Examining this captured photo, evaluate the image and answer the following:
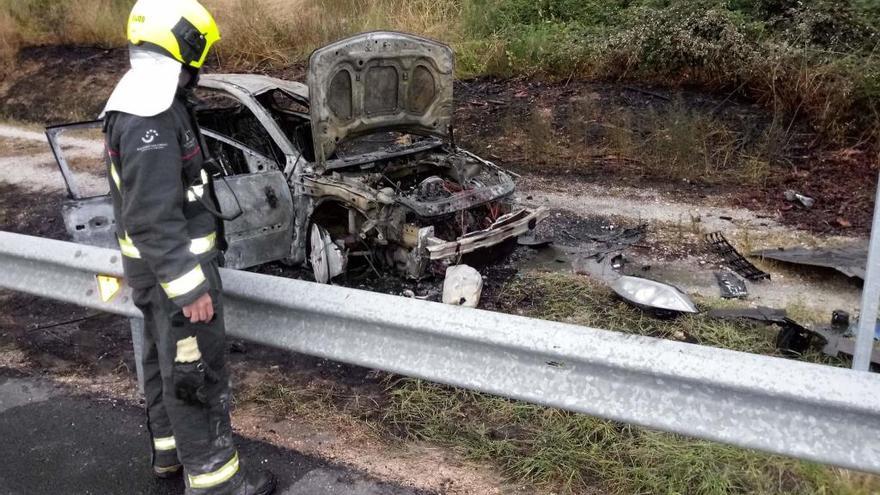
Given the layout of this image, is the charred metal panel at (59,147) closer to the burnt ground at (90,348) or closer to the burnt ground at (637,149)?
the burnt ground at (90,348)

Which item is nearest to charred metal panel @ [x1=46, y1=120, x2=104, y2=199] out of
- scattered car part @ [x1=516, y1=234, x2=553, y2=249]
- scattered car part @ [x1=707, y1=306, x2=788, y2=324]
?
scattered car part @ [x1=516, y1=234, x2=553, y2=249]

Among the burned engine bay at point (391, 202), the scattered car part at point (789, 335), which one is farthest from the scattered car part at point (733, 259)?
the burned engine bay at point (391, 202)

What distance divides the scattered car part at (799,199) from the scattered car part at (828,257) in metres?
1.16

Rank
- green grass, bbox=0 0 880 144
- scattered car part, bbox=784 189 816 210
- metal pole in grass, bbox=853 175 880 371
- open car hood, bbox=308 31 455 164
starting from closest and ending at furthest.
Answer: metal pole in grass, bbox=853 175 880 371
open car hood, bbox=308 31 455 164
scattered car part, bbox=784 189 816 210
green grass, bbox=0 0 880 144

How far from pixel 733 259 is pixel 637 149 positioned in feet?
9.85

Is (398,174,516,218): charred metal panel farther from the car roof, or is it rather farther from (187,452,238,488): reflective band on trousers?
(187,452,238,488): reflective band on trousers

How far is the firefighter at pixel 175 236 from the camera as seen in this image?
8.52 feet

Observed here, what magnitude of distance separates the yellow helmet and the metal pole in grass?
2.39 m

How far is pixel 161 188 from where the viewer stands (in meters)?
2.59

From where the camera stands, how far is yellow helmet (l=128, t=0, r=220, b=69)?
105 inches

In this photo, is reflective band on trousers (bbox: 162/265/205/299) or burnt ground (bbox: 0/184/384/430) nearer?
reflective band on trousers (bbox: 162/265/205/299)

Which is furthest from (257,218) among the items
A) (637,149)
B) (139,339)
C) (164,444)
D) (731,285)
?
(637,149)

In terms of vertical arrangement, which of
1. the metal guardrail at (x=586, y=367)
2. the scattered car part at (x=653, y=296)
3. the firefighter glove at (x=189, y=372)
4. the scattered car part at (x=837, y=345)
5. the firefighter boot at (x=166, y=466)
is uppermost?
the metal guardrail at (x=586, y=367)

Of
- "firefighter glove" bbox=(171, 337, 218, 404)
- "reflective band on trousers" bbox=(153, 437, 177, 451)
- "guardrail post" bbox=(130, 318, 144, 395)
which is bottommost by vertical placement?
"reflective band on trousers" bbox=(153, 437, 177, 451)
